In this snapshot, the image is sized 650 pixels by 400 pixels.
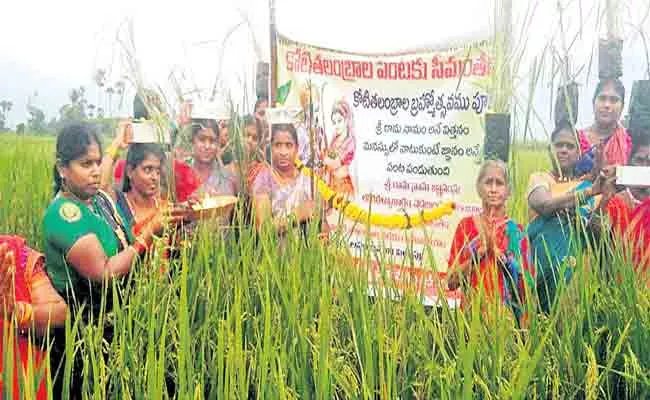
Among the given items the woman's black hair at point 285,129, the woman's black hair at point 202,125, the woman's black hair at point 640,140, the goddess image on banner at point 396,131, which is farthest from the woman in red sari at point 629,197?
the woman's black hair at point 202,125

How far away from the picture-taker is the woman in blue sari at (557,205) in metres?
2.66

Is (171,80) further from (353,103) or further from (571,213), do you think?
(571,213)

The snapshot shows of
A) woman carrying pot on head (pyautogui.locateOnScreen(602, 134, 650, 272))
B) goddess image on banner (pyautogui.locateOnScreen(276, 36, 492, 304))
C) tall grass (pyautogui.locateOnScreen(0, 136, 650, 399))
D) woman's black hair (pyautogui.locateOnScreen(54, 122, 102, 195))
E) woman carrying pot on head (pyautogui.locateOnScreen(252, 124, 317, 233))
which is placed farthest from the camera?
woman carrying pot on head (pyautogui.locateOnScreen(252, 124, 317, 233))

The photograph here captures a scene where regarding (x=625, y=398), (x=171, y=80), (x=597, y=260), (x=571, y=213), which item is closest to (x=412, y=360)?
(x=625, y=398)

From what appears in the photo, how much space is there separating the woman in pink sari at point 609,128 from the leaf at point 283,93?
1.21m

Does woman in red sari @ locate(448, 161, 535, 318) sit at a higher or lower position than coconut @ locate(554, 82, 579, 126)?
lower

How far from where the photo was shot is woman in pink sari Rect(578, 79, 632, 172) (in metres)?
2.59

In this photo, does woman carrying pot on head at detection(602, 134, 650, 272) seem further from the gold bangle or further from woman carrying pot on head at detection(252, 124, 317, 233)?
the gold bangle

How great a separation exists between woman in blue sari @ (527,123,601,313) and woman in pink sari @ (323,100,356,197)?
726mm

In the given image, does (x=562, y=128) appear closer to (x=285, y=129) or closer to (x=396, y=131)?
(x=396, y=131)

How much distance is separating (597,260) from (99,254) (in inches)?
60.8

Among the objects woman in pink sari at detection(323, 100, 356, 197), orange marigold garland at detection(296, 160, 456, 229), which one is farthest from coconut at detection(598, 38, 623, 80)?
woman in pink sari at detection(323, 100, 356, 197)

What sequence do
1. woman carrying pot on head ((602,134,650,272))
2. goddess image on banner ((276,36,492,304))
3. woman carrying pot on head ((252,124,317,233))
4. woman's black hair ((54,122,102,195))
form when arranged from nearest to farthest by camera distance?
1. woman carrying pot on head ((602,134,650,272))
2. goddess image on banner ((276,36,492,304))
3. woman's black hair ((54,122,102,195))
4. woman carrying pot on head ((252,124,317,233))

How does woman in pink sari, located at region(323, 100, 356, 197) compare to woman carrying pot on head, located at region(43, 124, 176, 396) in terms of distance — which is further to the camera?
woman in pink sari, located at region(323, 100, 356, 197)
